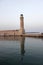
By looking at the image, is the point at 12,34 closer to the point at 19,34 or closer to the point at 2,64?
the point at 19,34

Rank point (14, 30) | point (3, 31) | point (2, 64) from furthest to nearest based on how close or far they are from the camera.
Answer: point (3, 31) → point (14, 30) → point (2, 64)

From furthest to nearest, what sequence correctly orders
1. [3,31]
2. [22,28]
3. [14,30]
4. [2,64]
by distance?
[3,31] → [14,30] → [22,28] → [2,64]

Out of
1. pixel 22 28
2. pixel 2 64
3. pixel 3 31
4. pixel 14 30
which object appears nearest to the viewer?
pixel 2 64

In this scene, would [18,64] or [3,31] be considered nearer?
[18,64]

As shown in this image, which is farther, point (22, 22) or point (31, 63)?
point (22, 22)

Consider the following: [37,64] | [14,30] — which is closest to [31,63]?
[37,64]

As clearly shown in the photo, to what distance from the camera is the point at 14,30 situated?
39031 mm

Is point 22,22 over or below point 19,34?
over

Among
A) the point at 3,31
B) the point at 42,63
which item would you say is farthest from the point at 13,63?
the point at 3,31

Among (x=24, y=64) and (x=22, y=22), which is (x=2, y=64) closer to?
(x=24, y=64)

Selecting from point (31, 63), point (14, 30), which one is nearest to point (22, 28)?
point (14, 30)

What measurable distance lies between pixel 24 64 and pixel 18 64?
35cm

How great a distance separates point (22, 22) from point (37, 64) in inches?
1127

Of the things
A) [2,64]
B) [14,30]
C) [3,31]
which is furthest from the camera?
[3,31]
